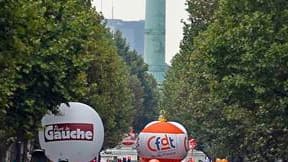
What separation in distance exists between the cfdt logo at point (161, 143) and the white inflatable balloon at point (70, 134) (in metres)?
1.77

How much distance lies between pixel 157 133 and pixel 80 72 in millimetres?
3622

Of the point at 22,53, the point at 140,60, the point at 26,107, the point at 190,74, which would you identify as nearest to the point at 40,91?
the point at 26,107

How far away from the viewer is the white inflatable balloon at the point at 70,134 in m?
28.8

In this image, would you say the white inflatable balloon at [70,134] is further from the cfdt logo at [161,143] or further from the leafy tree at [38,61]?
the cfdt logo at [161,143]

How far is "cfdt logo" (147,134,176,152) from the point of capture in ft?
94.1

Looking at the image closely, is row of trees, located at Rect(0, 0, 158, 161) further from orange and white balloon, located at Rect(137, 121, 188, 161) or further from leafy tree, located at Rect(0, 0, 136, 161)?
orange and white balloon, located at Rect(137, 121, 188, 161)

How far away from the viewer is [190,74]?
61188 mm

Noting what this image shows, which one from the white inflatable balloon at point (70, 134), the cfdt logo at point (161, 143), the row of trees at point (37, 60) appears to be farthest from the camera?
the white inflatable balloon at point (70, 134)

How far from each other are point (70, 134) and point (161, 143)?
2.29 m

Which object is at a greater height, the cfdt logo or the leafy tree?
the leafy tree

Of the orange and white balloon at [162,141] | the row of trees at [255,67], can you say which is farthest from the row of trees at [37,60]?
the row of trees at [255,67]

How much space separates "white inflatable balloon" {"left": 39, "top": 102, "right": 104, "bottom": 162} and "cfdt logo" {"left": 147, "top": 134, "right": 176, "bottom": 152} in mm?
1771

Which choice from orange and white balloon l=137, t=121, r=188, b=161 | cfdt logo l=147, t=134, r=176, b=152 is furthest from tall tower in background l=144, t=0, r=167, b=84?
cfdt logo l=147, t=134, r=176, b=152

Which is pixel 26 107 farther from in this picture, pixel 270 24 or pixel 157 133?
pixel 270 24
